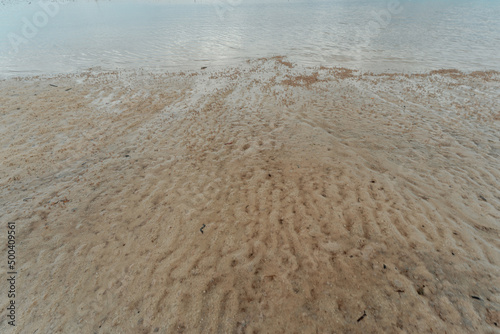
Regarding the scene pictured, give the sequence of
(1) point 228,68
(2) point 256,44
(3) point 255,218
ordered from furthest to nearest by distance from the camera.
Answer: (2) point 256,44, (1) point 228,68, (3) point 255,218

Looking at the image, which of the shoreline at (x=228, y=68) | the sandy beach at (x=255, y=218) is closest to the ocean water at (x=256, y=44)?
the shoreline at (x=228, y=68)

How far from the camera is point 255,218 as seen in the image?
520 cm

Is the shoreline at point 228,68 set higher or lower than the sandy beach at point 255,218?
higher

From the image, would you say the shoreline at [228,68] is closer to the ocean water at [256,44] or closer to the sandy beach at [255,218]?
the ocean water at [256,44]

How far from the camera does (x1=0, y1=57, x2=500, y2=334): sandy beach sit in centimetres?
362

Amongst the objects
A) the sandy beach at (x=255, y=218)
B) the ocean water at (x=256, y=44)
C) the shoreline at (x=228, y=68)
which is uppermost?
the ocean water at (x=256, y=44)

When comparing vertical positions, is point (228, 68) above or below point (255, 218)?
above

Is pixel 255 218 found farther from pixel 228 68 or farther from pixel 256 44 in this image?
pixel 256 44

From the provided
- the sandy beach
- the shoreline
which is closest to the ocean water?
the shoreline

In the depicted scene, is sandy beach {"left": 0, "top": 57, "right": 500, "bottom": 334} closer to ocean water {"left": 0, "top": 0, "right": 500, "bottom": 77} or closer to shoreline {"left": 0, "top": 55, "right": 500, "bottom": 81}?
shoreline {"left": 0, "top": 55, "right": 500, "bottom": 81}

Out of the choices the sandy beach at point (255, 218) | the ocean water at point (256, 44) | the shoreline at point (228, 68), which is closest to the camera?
the sandy beach at point (255, 218)

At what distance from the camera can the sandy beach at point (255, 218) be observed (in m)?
3.62

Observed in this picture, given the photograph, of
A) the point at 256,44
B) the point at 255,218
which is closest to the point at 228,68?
the point at 256,44

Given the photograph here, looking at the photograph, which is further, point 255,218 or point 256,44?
point 256,44
